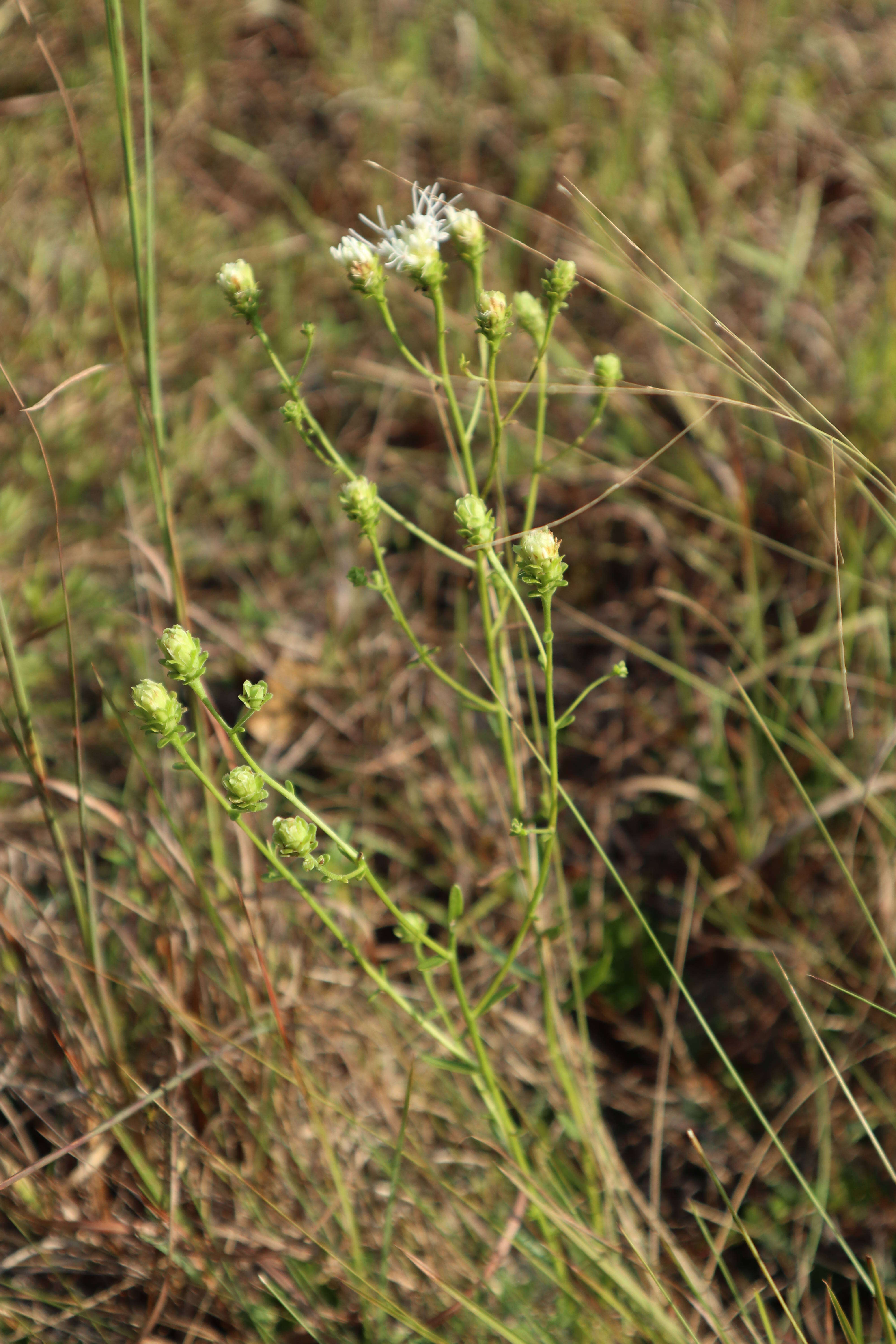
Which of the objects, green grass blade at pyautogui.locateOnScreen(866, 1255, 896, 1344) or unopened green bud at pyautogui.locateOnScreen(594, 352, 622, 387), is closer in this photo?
green grass blade at pyautogui.locateOnScreen(866, 1255, 896, 1344)

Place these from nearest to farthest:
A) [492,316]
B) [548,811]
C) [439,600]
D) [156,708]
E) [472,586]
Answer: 1. [156,708]
2. [492,316]
3. [548,811]
4. [472,586]
5. [439,600]

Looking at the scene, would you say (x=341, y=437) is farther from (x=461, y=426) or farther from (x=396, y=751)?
(x=461, y=426)

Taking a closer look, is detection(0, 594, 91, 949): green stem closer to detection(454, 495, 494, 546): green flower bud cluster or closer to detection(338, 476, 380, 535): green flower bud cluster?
detection(338, 476, 380, 535): green flower bud cluster

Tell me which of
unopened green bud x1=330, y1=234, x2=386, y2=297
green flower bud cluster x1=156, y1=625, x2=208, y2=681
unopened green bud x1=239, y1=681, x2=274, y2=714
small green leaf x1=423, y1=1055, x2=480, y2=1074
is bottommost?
small green leaf x1=423, y1=1055, x2=480, y2=1074

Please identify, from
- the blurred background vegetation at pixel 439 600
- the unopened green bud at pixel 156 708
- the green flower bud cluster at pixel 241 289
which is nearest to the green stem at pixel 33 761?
the blurred background vegetation at pixel 439 600

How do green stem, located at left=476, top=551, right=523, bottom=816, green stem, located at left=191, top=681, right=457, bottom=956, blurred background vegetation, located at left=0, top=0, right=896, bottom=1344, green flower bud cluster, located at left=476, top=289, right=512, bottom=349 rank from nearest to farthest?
1. green stem, located at left=191, top=681, right=457, bottom=956
2. green flower bud cluster, located at left=476, top=289, right=512, bottom=349
3. green stem, located at left=476, top=551, right=523, bottom=816
4. blurred background vegetation, located at left=0, top=0, right=896, bottom=1344

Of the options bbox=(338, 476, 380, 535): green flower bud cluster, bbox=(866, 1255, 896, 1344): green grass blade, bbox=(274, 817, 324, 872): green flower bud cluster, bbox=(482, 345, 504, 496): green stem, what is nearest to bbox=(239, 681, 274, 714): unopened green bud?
bbox=(274, 817, 324, 872): green flower bud cluster

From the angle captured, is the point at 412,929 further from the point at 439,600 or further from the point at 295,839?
the point at 439,600

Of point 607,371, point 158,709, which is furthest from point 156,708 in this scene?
point 607,371
